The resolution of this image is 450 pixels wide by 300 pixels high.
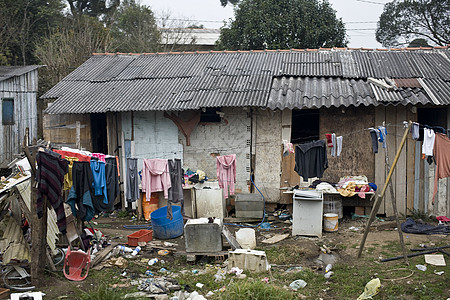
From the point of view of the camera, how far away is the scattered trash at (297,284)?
785 centimetres

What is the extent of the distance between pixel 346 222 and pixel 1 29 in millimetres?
20077

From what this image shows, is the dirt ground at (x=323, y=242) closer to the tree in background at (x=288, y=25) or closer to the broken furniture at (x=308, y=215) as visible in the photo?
the broken furniture at (x=308, y=215)

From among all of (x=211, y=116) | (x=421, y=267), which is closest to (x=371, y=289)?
(x=421, y=267)

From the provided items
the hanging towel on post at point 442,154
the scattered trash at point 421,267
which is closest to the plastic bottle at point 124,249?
the scattered trash at point 421,267

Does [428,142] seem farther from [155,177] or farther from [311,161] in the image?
[155,177]

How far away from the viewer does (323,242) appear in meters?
10.7

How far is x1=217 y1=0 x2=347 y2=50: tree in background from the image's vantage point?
69.8 ft

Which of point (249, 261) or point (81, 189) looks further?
point (81, 189)

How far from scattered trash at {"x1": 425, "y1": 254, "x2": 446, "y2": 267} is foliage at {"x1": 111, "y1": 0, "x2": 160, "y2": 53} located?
19324 mm

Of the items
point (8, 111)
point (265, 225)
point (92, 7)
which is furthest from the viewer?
point (92, 7)

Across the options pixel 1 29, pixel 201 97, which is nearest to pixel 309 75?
pixel 201 97

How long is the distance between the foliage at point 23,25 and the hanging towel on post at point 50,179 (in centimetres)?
1643

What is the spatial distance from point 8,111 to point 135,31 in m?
10.6

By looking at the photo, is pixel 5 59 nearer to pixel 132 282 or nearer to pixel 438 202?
pixel 132 282
